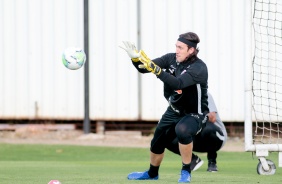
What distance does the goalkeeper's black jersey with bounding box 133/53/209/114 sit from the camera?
1088cm

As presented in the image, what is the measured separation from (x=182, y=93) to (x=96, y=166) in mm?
4211

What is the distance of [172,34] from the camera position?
64.8 feet

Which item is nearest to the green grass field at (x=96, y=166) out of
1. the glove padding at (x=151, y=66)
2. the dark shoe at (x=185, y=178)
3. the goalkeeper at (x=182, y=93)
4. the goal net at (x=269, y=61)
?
the dark shoe at (x=185, y=178)

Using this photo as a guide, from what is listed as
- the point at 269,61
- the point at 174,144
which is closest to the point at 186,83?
the point at 174,144

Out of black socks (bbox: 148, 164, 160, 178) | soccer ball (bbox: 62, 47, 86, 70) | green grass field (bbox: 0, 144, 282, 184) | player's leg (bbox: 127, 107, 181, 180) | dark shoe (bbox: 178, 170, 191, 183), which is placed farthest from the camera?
soccer ball (bbox: 62, 47, 86, 70)

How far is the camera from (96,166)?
49.5 feet

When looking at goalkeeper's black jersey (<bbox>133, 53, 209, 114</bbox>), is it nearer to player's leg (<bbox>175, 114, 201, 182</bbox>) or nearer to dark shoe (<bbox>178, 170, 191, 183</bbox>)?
player's leg (<bbox>175, 114, 201, 182</bbox>)

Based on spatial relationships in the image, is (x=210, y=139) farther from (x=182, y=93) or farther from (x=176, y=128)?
(x=176, y=128)

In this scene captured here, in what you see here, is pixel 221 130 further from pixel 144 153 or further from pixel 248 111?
pixel 144 153

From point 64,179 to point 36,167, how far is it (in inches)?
125

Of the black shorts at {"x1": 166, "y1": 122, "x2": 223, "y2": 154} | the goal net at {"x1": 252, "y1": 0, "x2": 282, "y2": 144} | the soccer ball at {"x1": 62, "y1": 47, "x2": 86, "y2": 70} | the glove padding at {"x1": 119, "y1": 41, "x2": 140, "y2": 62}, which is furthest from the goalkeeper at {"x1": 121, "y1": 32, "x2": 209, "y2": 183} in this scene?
the goal net at {"x1": 252, "y1": 0, "x2": 282, "y2": 144}

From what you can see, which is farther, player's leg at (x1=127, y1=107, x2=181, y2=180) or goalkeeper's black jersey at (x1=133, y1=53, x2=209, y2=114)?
player's leg at (x1=127, y1=107, x2=181, y2=180)

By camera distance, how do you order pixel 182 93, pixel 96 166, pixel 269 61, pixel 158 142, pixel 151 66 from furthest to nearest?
pixel 269 61 → pixel 96 166 → pixel 158 142 → pixel 182 93 → pixel 151 66

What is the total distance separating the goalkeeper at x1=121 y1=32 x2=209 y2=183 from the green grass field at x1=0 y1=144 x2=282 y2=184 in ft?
1.10
